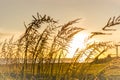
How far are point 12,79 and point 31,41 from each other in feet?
1.79

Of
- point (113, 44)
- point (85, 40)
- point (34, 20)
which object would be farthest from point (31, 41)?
point (113, 44)

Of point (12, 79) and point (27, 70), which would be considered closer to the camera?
point (27, 70)

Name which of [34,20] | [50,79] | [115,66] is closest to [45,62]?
[50,79]

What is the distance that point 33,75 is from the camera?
9.64 feet

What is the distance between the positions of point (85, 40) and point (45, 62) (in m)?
0.36

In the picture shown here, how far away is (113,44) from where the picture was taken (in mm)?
2955

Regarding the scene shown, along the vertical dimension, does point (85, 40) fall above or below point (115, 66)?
above

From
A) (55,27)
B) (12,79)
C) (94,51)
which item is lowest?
(12,79)

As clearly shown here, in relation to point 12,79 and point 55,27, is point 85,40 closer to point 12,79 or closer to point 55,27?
point 55,27

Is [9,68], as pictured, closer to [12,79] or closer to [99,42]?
[12,79]

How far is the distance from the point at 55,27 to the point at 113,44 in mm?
479

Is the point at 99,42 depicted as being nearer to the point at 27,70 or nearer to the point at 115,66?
the point at 115,66

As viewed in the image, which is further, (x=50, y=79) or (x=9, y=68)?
(x=9, y=68)

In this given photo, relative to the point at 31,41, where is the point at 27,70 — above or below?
below
